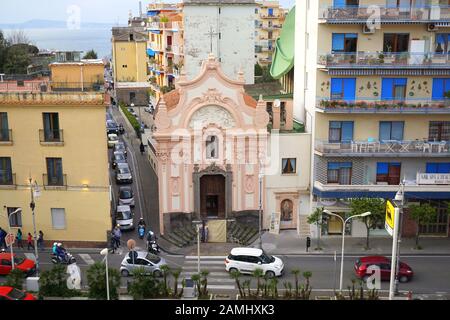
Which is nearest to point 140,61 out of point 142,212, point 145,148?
point 145,148

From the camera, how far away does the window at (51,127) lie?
34.3m

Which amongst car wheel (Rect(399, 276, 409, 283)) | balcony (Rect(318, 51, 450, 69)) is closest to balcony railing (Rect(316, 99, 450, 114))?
balcony (Rect(318, 51, 450, 69))

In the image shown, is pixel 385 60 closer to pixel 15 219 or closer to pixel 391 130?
pixel 391 130

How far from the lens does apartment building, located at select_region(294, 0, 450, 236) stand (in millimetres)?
34250

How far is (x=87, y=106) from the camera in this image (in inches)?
1340

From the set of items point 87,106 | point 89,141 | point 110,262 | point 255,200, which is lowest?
point 110,262

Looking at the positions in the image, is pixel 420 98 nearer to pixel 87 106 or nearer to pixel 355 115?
pixel 355 115

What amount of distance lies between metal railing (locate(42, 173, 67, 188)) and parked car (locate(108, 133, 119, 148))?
1058 inches

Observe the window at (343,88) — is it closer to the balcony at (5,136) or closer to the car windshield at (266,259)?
the car windshield at (266,259)

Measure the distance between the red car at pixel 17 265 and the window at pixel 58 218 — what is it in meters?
4.30

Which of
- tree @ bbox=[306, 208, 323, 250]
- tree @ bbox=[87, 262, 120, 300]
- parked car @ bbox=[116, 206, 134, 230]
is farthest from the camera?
parked car @ bbox=[116, 206, 134, 230]

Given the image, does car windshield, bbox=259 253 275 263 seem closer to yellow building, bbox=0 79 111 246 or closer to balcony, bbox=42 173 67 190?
yellow building, bbox=0 79 111 246
